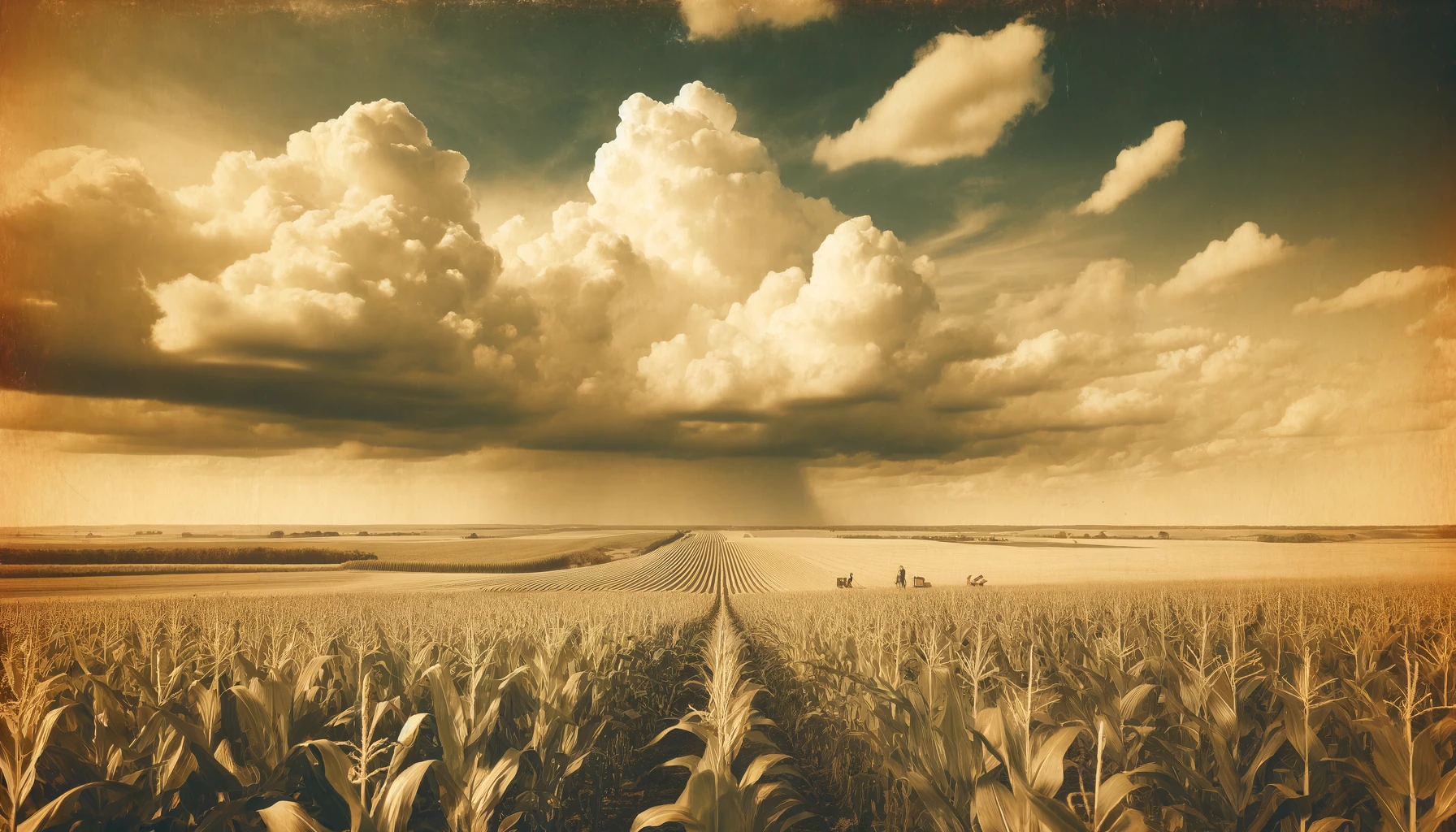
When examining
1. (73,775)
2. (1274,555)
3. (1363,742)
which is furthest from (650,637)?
(1274,555)

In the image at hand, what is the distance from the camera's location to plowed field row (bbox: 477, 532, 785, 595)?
141ft

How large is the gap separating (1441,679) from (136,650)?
18.9 metres

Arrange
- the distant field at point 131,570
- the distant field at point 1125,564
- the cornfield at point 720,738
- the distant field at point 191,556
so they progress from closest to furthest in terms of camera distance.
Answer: the cornfield at point 720,738
the distant field at point 1125,564
the distant field at point 131,570
the distant field at point 191,556

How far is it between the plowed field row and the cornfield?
27335 millimetres

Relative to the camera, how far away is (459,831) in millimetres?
3955

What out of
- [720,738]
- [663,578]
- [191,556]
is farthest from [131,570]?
[720,738]

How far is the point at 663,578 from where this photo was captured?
2119 inches

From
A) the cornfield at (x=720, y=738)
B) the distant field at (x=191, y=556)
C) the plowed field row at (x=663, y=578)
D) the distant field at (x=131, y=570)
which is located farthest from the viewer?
the distant field at (x=191, y=556)

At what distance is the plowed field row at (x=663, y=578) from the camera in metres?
42.8

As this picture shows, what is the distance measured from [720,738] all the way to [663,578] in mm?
51647

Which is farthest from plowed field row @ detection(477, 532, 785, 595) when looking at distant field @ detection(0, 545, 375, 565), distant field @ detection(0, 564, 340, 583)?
distant field @ detection(0, 545, 375, 565)

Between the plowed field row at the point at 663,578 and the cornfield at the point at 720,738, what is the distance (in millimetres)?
27335

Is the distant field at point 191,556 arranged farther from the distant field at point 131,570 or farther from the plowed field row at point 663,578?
the plowed field row at point 663,578

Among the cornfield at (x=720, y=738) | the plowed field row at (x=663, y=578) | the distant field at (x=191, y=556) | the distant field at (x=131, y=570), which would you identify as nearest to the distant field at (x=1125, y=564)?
the plowed field row at (x=663, y=578)
